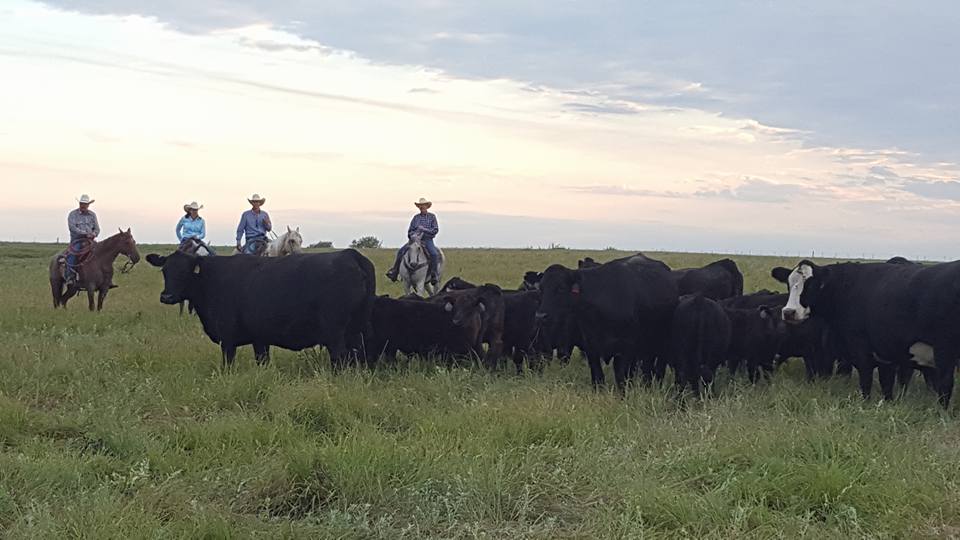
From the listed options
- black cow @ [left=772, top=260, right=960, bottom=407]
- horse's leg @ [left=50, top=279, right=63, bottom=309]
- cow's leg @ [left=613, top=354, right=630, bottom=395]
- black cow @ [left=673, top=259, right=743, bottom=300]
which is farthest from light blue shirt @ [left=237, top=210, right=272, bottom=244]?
black cow @ [left=772, top=260, right=960, bottom=407]

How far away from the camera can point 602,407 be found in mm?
8680

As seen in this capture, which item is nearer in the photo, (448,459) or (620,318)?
(448,459)

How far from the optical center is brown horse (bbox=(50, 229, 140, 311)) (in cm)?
1856

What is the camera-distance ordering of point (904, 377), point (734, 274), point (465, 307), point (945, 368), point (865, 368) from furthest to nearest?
point (734, 274)
point (465, 307)
point (904, 377)
point (865, 368)
point (945, 368)

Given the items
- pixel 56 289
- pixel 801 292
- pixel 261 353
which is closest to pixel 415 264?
pixel 261 353

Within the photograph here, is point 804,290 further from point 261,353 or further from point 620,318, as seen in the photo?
point 261,353

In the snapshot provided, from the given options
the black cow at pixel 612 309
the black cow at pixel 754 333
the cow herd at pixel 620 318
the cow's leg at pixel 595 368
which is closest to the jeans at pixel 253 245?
the cow herd at pixel 620 318

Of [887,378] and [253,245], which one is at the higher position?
[253,245]

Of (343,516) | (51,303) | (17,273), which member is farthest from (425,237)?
(17,273)

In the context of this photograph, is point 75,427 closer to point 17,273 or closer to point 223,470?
point 223,470

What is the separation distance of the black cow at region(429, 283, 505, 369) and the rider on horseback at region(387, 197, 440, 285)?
18.1ft

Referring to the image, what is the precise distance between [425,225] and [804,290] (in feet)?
30.2

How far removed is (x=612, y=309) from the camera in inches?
403

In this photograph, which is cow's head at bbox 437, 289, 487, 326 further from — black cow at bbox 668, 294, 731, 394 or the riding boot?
the riding boot
